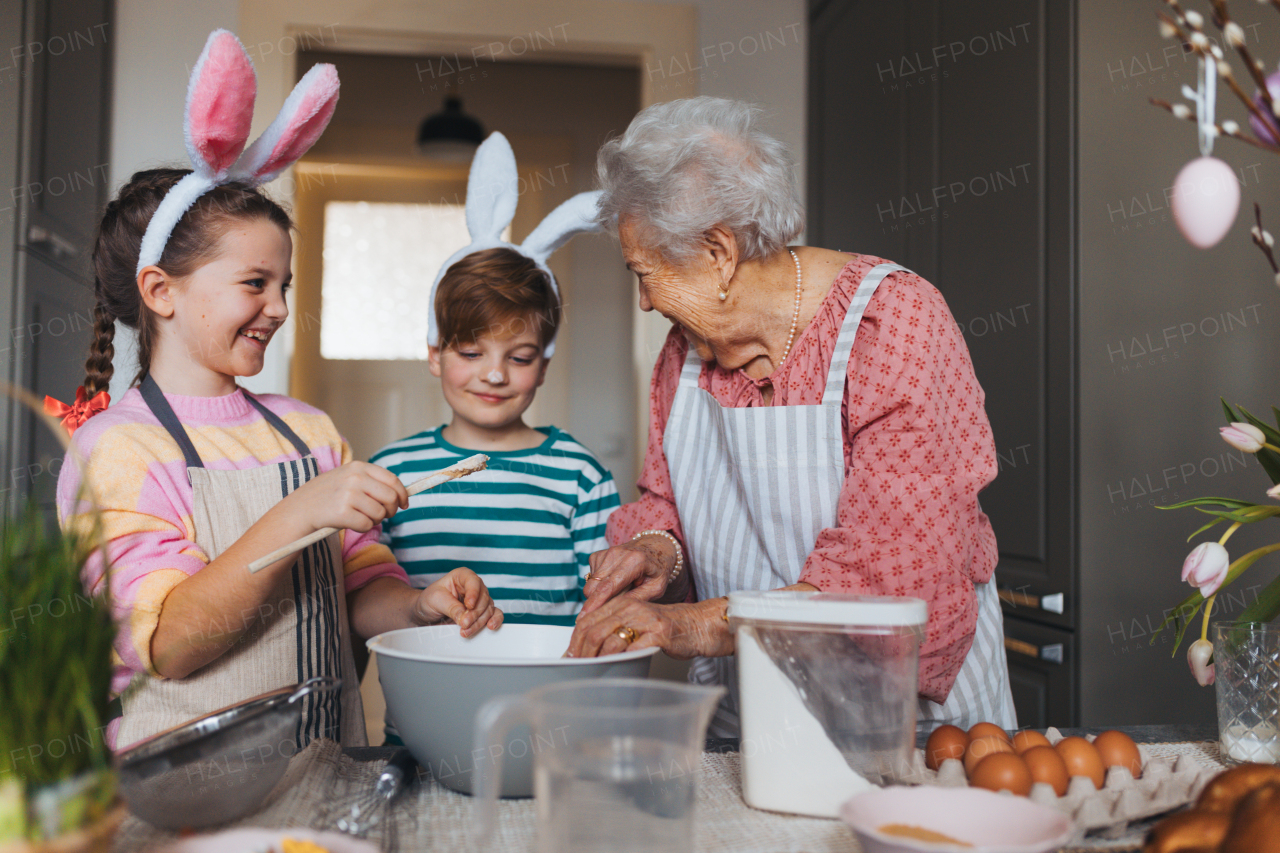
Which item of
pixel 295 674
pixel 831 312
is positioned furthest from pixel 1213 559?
pixel 295 674

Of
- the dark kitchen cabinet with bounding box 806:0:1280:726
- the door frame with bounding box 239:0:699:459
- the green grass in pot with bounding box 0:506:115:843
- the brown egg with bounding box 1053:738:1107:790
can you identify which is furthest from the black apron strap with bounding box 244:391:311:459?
the door frame with bounding box 239:0:699:459

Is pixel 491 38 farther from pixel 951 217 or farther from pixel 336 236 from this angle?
pixel 336 236

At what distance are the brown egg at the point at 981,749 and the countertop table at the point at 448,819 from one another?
11 centimetres

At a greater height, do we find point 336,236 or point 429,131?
point 429,131

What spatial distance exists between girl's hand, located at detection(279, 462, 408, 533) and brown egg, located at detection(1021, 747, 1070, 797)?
0.59 m

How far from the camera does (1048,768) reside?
72cm

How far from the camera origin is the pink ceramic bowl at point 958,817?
0.56 m

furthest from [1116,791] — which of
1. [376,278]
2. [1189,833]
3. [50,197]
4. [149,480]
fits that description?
[376,278]

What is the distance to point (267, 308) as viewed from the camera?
3.71 ft

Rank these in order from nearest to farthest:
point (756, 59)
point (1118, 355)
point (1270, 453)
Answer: point (1270, 453) < point (1118, 355) < point (756, 59)

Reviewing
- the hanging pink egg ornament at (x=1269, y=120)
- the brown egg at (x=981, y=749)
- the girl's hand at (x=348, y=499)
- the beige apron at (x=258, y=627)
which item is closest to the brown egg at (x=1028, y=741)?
the brown egg at (x=981, y=749)

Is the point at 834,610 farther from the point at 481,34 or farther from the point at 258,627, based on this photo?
the point at 481,34

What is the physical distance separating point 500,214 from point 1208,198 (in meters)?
1.20

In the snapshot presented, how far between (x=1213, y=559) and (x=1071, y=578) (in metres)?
0.94
